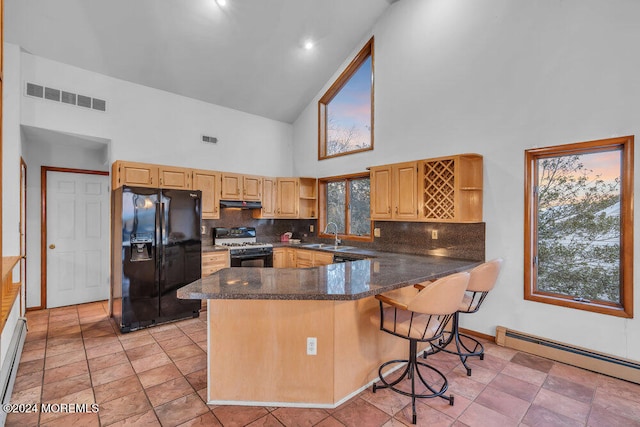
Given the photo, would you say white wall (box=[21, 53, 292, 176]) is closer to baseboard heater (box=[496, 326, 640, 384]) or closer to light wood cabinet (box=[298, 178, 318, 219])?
light wood cabinet (box=[298, 178, 318, 219])

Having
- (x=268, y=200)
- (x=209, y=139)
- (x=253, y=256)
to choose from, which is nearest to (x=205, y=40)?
(x=209, y=139)

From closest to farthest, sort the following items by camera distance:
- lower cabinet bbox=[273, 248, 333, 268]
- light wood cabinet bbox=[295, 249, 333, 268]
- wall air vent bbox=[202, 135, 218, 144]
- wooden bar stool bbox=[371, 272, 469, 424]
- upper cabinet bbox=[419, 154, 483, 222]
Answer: wooden bar stool bbox=[371, 272, 469, 424]
upper cabinet bbox=[419, 154, 483, 222]
light wood cabinet bbox=[295, 249, 333, 268]
lower cabinet bbox=[273, 248, 333, 268]
wall air vent bbox=[202, 135, 218, 144]

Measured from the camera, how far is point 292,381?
7.60 ft

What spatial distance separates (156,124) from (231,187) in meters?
1.42

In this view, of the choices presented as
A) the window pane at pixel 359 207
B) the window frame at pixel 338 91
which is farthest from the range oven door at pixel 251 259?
the window frame at pixel 338 91

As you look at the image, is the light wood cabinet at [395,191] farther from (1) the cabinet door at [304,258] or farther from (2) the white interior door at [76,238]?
(2) the white interior door at [76,238]

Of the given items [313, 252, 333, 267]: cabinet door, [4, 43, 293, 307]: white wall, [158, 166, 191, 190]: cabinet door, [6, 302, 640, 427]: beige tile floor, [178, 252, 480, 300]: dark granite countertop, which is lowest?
[6, 302, 640, 427]: beige tile floor

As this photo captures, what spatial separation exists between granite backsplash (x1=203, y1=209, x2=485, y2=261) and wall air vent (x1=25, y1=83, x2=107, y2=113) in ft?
7.14

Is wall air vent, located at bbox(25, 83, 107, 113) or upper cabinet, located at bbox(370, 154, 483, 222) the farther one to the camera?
wall air vent, located at bbox(25, 83, 107, 113)

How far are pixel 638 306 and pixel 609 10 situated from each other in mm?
2650

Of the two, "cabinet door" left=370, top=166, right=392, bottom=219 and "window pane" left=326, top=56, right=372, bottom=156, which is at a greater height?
"window pane" left=326, top=56, right=372, bottom=156

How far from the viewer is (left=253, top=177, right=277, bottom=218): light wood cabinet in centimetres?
554

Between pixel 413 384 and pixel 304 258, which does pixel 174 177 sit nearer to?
pixel 304 258

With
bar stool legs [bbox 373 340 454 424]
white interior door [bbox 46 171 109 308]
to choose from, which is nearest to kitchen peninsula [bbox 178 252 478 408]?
bar stool legs [bbox 373 340 454 424]
